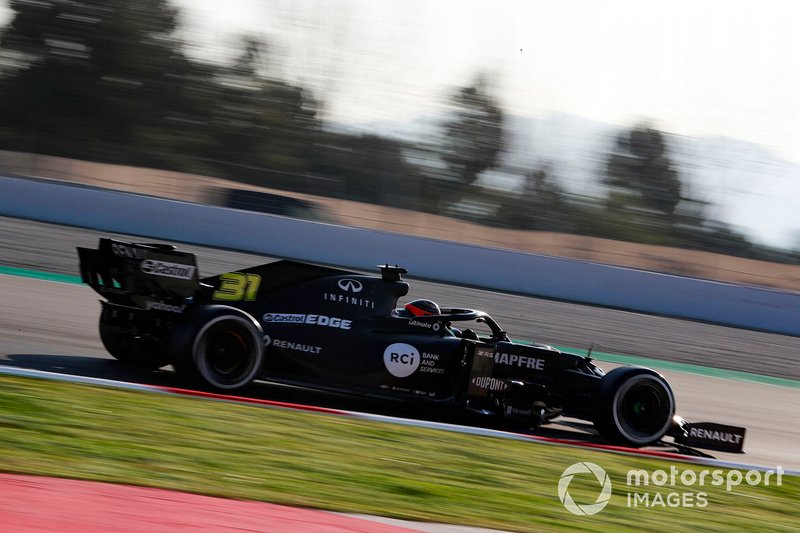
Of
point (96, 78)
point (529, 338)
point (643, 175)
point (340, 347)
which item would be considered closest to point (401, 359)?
point (340, 347)

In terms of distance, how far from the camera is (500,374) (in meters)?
7.08

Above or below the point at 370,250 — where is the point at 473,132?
above

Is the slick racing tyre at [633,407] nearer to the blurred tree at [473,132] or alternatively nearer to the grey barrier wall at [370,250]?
the grey barrier wall at [370,250]

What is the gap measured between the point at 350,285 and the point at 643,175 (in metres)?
21.2

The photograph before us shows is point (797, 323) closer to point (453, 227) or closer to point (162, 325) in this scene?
point (453, 227)

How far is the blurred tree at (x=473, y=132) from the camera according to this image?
27484mm

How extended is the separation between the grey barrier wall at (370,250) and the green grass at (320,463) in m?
13.5

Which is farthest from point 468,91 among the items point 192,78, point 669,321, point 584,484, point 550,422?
point 584,484

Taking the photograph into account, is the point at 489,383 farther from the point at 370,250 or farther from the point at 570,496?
the point at 370,250

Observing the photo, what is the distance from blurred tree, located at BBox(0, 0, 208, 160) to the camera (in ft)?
86.4

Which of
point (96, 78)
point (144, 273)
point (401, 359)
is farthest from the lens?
point (96, 78)

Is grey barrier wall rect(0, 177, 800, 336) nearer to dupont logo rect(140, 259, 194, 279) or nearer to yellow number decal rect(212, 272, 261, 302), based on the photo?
yellow number decal rect(212, 272, 261, 302)

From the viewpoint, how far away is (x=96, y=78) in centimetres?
2925

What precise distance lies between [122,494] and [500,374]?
3522 millimetres
